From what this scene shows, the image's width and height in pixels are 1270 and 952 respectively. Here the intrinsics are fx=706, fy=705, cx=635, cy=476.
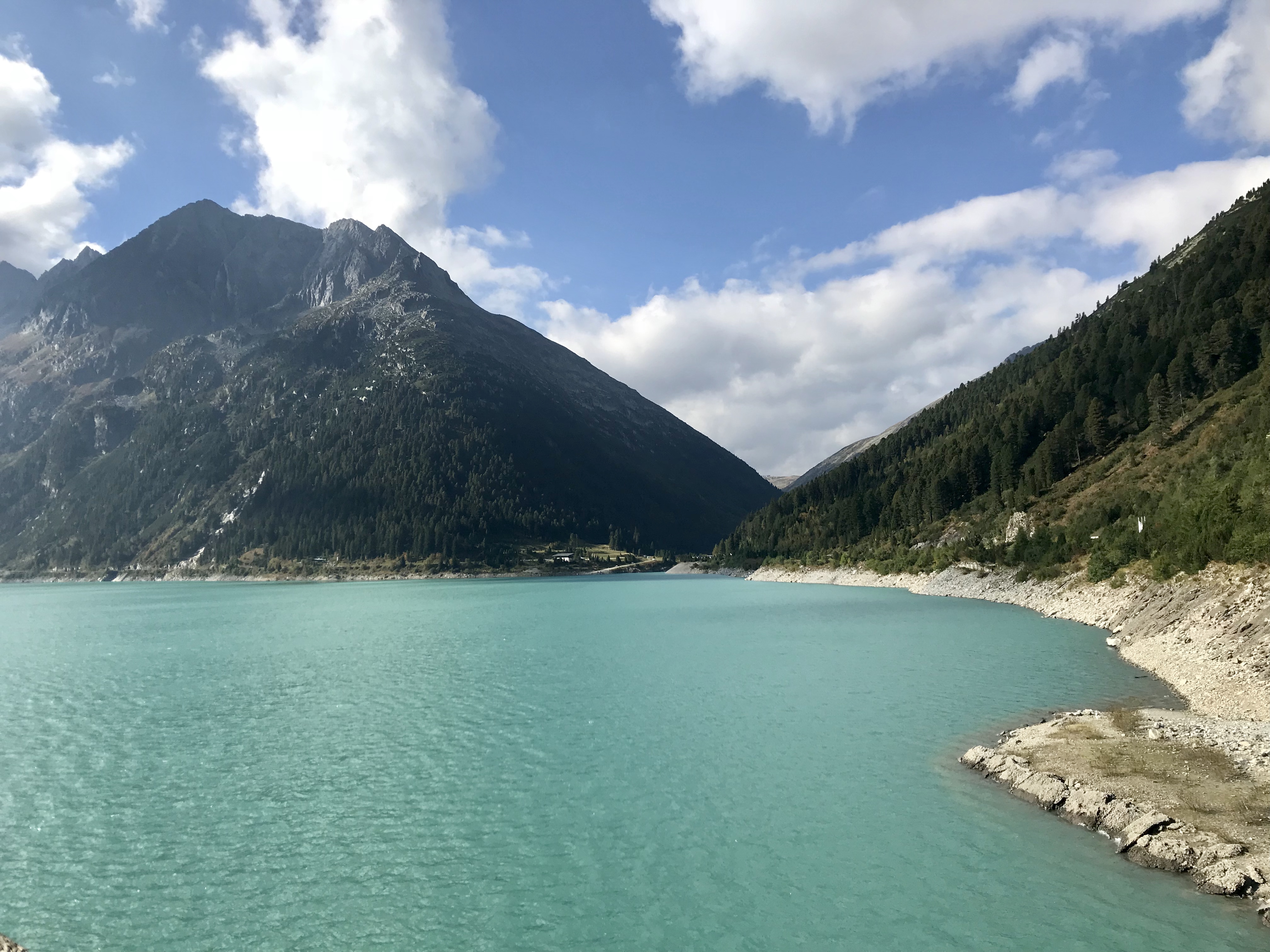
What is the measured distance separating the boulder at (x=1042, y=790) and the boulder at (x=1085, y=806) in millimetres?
238

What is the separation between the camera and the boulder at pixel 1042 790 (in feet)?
65.2

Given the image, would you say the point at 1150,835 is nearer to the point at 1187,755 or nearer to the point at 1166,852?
the point at 1166,852

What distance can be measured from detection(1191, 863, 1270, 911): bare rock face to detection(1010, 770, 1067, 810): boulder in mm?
4449

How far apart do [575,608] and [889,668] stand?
65448 millimetres

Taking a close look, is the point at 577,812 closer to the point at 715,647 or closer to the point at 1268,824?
the point at 1268,824

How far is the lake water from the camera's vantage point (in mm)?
14930

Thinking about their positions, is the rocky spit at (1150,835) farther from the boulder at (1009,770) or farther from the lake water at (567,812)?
the lake water at (567,812)

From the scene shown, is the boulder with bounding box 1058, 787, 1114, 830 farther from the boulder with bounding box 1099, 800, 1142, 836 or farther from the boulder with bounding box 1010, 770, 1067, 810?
the boulder with bounding box 1010, 770, 1067, 810

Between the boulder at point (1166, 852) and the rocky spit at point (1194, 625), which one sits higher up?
the rocky spit at point (1194, 625)

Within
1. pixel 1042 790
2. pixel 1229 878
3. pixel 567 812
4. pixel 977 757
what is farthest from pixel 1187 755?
pixel 567 812

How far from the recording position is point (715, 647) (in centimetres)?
5597

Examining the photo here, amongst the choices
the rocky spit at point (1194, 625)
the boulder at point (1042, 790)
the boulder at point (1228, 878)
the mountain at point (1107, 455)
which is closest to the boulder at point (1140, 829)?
the boulder at point (1228, 878)

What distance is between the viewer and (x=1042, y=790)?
808 inches

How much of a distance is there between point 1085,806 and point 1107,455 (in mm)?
112781
